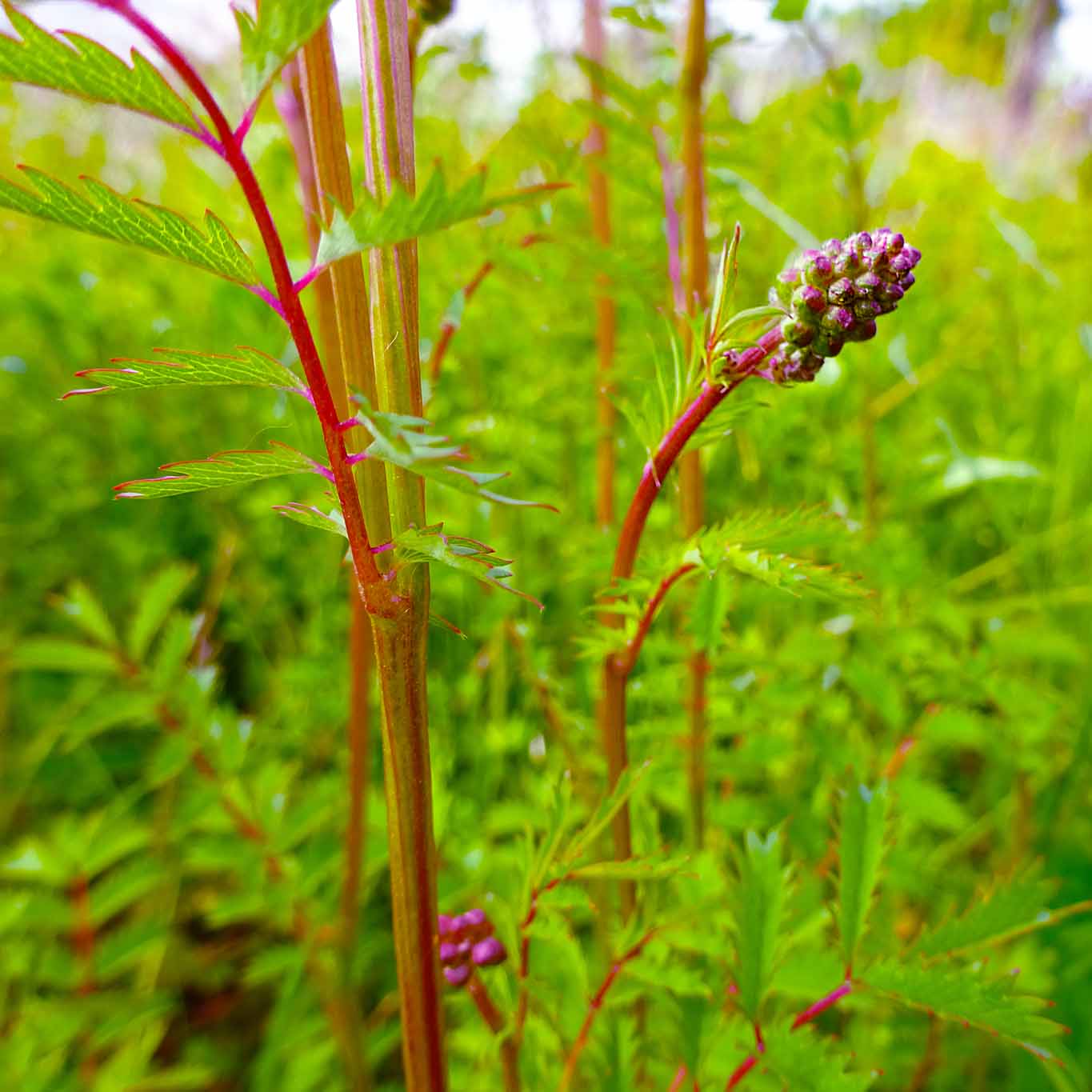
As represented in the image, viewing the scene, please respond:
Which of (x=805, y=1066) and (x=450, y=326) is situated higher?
(x=450, y=326)

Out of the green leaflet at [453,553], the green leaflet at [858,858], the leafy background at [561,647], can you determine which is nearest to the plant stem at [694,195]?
the leafy background at [561,647]

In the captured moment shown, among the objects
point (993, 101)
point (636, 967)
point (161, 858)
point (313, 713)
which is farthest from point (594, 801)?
point (993, 101)

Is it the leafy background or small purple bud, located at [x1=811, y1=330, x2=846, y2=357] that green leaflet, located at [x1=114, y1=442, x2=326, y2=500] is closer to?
the leafy background

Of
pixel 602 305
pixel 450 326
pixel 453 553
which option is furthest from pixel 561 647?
pixel 453 553

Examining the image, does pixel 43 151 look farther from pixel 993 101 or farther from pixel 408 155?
pixel 993 101

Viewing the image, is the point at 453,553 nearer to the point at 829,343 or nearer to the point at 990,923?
the point at 829,343

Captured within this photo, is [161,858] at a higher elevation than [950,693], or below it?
below
